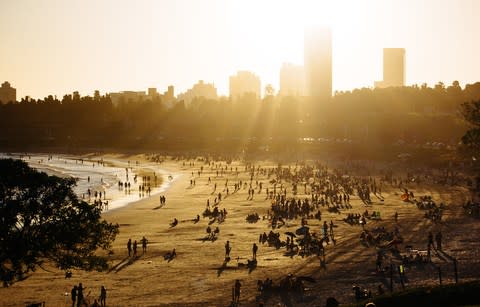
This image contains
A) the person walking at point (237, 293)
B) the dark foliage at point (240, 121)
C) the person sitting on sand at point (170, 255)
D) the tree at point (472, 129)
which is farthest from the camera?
the dark foliage at point (240, 121)

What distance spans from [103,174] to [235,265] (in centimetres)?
6025

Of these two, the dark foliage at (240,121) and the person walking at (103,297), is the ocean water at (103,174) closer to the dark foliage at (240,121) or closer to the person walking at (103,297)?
the dark foliage at (240,121)

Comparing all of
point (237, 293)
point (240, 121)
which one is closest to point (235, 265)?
point (237, 293)

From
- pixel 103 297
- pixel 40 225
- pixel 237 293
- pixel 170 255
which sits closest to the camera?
pixel 40 225

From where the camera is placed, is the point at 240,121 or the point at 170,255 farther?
the point at 240,121

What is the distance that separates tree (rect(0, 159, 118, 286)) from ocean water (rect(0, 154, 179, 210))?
32.7m

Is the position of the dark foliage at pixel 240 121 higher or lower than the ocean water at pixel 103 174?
higher

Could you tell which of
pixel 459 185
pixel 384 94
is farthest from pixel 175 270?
pixel 384 94

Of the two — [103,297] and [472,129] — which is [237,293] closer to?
[103,297]

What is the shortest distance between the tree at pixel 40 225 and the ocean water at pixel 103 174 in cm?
3270

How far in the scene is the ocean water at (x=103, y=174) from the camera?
209 ft

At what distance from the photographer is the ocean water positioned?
209ft

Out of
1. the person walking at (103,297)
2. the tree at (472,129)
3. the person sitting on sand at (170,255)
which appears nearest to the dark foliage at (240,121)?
the tree at (472,129)

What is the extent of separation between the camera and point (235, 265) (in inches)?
1197
